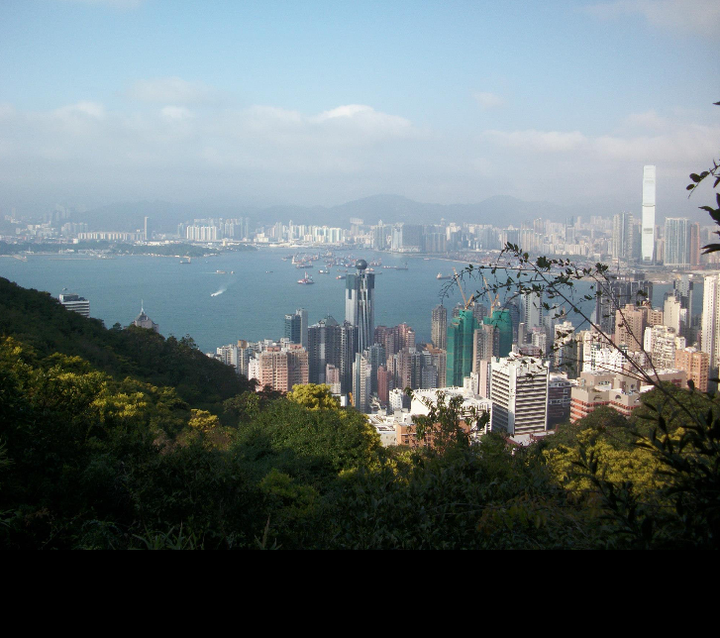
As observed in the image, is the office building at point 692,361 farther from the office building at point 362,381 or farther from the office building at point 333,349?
the office building at point 333,349

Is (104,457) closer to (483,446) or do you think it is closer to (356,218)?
(483,446)

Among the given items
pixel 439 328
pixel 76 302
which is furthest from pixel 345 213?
pixel 76 302

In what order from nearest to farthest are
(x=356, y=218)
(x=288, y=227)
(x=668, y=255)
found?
(x=668, y=255), (x=356, y=218), (x=288, y=227)

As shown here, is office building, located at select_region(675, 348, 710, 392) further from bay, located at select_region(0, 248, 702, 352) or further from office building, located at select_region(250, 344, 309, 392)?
office building, located at select_region(250, 344, 309, 392)

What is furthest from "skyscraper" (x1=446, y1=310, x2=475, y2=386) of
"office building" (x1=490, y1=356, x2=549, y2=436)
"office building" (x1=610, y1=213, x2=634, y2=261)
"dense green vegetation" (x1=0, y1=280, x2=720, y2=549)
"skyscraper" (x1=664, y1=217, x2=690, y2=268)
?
"skyscraper" (x1=664, y1=217, x2=690, y2=268)

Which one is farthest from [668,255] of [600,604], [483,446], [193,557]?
[193,557]

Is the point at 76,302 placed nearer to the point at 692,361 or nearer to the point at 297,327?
the point at 297,327
